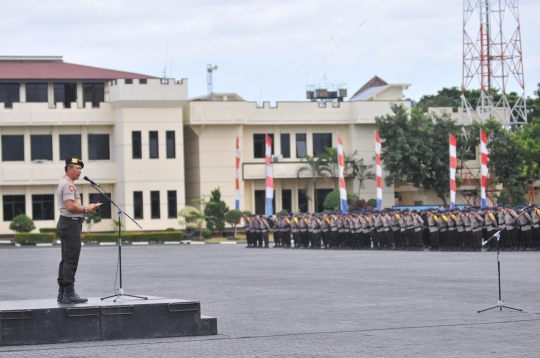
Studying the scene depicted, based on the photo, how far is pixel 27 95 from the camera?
6028 centimetres

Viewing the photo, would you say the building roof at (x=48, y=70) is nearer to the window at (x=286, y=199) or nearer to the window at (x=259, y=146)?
the window at (x=259, y=146)

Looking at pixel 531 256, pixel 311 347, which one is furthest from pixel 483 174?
pixel 311 347

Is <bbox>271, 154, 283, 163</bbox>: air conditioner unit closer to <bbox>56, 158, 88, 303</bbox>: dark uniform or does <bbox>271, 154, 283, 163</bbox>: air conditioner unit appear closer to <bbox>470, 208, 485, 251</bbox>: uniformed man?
<bbox>470, 208, 485, 251</bbox>: uniformed man

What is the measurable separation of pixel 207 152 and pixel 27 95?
12.1 metres

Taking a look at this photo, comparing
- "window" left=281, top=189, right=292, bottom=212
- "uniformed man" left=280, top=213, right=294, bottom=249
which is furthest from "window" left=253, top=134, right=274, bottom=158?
"uniformed man" left=280, top=213, right=294, bottom=249

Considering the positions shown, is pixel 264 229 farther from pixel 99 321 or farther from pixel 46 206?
pixel 99 321

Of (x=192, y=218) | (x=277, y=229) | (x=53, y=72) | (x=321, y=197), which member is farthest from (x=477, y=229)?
(x=53, y=72)

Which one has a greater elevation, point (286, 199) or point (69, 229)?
point (286, 199)

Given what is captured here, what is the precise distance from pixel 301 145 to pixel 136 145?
11.9m

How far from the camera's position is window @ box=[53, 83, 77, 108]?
2397 inches

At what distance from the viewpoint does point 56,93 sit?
6084 centimetres

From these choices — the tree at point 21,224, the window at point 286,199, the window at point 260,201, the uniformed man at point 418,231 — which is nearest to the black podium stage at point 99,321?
the uniformed man at point 418,231

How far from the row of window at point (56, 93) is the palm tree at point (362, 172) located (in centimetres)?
1741

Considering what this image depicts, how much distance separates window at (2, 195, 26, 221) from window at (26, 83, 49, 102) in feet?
20.8
